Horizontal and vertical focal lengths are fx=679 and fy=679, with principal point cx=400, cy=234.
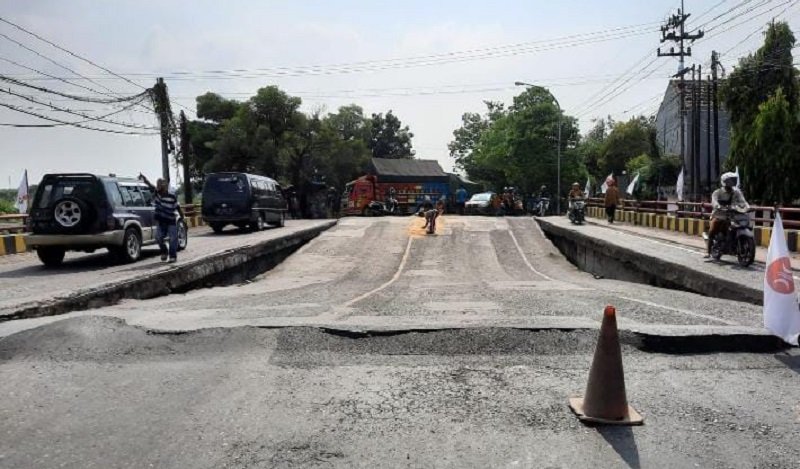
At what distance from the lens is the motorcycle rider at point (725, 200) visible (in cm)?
1283

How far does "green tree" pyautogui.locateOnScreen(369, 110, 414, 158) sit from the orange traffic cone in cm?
9203

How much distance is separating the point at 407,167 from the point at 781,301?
6027 centimetres

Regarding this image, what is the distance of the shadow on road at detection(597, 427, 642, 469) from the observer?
402cm

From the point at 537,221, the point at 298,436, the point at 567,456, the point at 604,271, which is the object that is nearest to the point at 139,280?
the point at 298,436

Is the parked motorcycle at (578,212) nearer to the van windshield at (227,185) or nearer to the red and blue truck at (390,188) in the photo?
the van windshield at (227,185)

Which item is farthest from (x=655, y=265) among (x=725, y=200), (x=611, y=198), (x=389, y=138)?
(x=389, y=138)

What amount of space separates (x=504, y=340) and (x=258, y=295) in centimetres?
558

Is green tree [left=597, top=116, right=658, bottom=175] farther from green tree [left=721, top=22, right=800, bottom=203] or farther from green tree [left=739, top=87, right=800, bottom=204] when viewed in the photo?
green tree [left=739, top=87, right=800, bottom=204]

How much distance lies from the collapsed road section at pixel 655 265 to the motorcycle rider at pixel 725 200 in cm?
81

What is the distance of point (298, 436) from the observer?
4371mm

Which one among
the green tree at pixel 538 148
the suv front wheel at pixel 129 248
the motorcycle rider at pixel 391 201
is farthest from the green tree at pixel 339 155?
the suv front wheel at pixel 129 248

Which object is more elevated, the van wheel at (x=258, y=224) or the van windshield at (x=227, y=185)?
the van windshield at (x=227, y=185)

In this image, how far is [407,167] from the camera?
66188 millimetres

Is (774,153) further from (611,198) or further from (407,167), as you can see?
(407,167)
